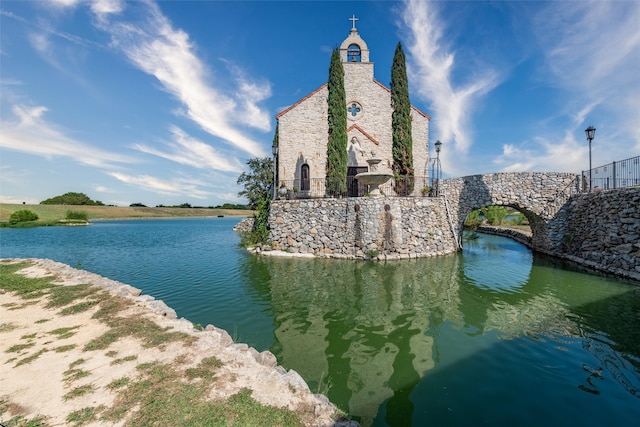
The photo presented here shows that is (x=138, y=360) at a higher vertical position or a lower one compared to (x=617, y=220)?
lower

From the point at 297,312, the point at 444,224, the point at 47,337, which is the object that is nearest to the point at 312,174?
the point at 444,224

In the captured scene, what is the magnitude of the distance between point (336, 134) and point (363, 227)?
27.5 feet

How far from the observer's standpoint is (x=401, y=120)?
20547 mm

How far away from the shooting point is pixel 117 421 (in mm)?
2766

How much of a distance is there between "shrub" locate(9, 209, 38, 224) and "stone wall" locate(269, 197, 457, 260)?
55.2 meters

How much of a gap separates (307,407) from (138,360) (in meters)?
2.75

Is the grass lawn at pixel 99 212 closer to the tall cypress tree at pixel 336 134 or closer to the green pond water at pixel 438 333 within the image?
the tall cypress tree at pixel 336 134

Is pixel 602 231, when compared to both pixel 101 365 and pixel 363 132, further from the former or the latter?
pixel 101 365

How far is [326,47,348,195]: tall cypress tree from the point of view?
19.6 meters

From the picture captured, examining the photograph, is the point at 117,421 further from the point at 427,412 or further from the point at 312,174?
the point at 312,174

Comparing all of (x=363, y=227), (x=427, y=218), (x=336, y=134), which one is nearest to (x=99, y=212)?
(x=336, y=134)

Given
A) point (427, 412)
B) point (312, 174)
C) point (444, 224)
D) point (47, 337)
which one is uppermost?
point (312, 174)

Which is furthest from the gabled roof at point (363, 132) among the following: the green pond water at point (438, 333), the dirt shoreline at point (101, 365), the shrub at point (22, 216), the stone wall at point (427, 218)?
the shrub at point (22, 216)

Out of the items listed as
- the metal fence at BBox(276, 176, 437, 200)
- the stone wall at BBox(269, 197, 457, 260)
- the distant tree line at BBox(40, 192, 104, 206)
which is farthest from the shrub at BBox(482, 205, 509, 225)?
the distant tree line at BBox(40, 192, 104, 206)
